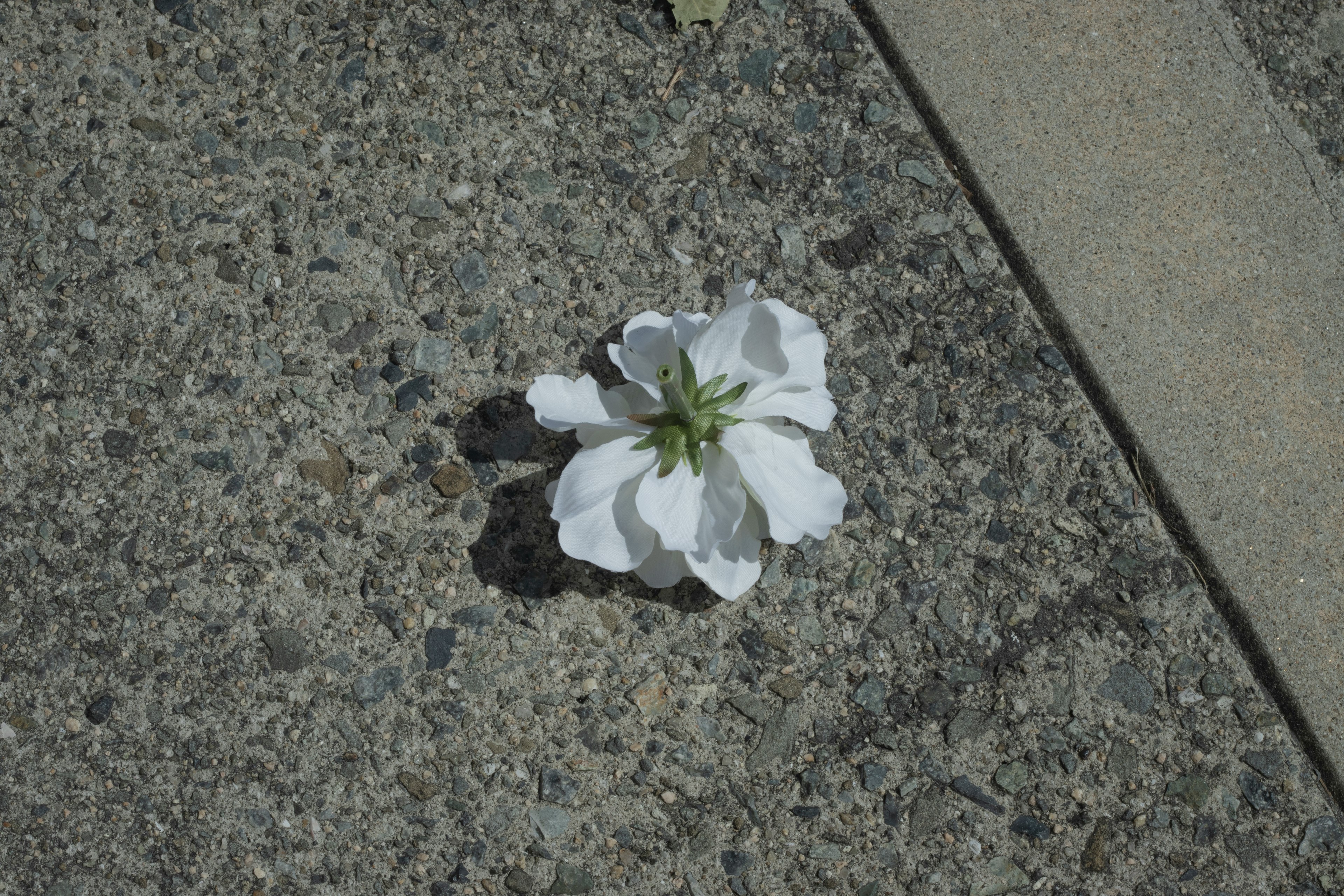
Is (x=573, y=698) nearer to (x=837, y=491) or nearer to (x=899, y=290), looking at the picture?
(x=837, y=491)

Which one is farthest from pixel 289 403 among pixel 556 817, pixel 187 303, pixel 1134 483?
pixel 1134 483

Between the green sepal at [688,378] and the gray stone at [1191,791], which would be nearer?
the green sepal at [688,378]

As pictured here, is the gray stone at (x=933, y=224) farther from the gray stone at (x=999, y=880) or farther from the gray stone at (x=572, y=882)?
the gray stone at (x=572, y=882)

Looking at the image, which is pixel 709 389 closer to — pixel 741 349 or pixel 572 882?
pixel 741 349

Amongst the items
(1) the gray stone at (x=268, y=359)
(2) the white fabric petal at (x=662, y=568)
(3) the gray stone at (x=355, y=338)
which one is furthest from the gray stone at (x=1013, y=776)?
(1) the gray stone at (x=268, y=359)

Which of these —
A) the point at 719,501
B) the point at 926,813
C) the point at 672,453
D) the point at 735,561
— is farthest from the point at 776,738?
the point at 672,453

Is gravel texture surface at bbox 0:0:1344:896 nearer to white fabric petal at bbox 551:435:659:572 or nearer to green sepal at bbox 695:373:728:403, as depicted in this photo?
white fabric petal at bbox 551:435:659:572

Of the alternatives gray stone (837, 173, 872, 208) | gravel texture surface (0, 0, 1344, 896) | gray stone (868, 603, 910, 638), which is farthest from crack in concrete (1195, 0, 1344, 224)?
gray stone (868, 603, 910, 638)
